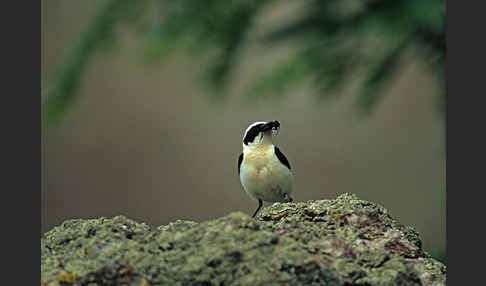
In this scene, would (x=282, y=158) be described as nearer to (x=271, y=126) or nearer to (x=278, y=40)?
(x=271, y=126)

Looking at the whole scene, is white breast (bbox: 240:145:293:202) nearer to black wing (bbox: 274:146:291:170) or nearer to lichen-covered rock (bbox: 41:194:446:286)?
black wing (bbox: 274:146:291:170)

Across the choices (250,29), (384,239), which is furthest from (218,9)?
(384,239)

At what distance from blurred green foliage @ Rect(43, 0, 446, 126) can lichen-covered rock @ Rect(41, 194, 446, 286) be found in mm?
875

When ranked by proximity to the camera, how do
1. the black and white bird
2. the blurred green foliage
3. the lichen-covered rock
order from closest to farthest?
the lichen-covered rock < the black and white bird < the blurred green foliage

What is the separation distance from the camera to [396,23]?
5.68ft

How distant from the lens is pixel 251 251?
0.79 meters

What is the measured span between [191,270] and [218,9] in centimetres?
128

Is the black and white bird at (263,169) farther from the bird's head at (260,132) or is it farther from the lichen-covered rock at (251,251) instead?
the lichen-covered rock at (251,251)

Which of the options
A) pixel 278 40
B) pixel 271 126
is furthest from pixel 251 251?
pixel 278 40

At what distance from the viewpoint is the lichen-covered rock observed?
775 mm

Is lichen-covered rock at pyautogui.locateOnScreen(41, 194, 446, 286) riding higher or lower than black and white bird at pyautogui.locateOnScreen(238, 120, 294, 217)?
lower

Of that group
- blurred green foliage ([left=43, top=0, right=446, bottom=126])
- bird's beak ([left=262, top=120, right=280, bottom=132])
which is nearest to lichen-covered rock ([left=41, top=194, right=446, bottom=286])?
bird's beak ([left=262, top=120, right=280, bottom=132])

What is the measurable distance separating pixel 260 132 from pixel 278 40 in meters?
0.82

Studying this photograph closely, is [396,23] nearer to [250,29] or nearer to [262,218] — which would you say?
[250,29]
